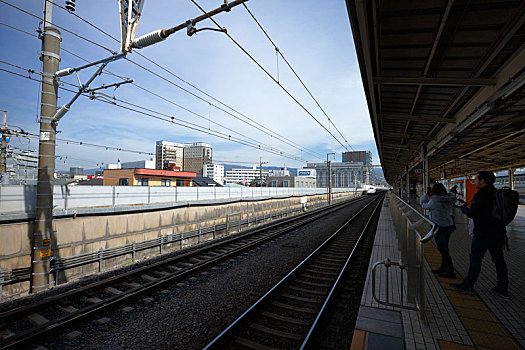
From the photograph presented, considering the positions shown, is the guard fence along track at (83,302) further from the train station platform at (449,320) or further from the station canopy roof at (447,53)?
the station canopy roof at (447,53)

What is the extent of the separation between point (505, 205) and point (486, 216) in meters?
0.29

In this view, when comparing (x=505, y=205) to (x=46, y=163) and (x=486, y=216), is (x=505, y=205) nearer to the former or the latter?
(x=486, y=216)

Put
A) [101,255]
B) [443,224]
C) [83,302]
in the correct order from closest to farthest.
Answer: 1. [443,224]
2. [83,302]
3. [101,255]

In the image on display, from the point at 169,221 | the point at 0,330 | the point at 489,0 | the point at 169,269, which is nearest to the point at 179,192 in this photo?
the point at 169,221

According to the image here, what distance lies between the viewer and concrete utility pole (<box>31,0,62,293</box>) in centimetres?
652

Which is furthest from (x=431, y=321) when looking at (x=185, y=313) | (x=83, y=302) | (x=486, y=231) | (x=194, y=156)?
(x=194, y=156)

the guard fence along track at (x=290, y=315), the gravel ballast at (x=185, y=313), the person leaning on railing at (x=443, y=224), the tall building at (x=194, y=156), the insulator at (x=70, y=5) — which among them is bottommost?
the gravel ballast at (x=185, y=313)

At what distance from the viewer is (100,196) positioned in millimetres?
9188

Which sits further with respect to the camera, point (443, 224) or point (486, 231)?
point (443, 224)

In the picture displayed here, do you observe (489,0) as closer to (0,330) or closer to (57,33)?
(0,330)

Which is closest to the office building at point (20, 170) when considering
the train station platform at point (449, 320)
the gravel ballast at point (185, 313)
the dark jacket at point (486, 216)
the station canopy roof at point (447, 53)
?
the gravel ballast at point (185, 313)

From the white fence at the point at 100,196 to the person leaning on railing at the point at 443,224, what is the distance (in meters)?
10.2

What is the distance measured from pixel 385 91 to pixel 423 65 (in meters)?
1.84

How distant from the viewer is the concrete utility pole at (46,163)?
6.52m
